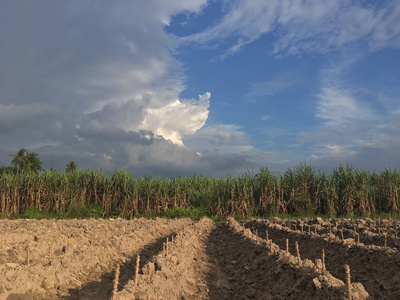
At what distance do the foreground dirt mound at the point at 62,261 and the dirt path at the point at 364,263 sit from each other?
5.06 metres

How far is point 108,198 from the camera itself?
20641 millimetres

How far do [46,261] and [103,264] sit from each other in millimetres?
1682

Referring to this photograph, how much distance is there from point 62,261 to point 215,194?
14.1 meters

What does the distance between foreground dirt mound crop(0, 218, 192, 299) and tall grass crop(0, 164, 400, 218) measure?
26.5 ft

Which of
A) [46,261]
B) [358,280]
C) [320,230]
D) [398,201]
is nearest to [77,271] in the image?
[46,261]

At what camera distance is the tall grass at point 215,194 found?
20094 millimetres

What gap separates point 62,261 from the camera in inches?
298

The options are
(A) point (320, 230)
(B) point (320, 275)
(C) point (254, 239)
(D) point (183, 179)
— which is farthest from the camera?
(D) point (183, 179)

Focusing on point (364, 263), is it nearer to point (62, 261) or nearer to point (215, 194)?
point (62, 261)

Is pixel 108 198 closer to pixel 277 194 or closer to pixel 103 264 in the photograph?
pixel 277 194

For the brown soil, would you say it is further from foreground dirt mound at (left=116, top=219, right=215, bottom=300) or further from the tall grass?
the tall grass

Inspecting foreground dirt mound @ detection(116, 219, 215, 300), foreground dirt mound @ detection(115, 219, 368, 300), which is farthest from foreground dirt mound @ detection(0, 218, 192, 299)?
foreground dirt mound @ detection(115, 219, 368, 300)

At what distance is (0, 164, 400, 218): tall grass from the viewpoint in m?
20.1

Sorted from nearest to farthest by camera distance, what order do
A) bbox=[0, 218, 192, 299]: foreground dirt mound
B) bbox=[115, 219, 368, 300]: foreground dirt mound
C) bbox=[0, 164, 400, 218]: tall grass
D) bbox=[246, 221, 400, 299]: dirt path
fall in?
bbox=[115, 219, 368, 300]: foreground dirt mound → bbox=[0, 218, 192, 299]: foreground dirt mound → bbox=[246, 221, 400, 299]: dirt path → bbox=[0, 164, 400, 218]: tall grass
